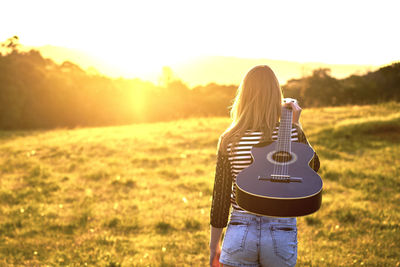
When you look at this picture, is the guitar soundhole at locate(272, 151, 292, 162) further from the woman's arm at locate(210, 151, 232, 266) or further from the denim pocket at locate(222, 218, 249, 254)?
the denim pocket at locate(222, 218, 249, 254)

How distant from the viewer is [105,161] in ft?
40.9

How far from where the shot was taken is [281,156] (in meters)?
2.54

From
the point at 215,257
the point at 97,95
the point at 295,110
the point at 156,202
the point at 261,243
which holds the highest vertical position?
the point at 295,110

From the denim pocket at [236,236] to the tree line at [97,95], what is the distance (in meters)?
28.2

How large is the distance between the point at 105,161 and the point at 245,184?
10812 millimetres

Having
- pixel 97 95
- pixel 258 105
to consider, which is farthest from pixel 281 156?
pixel 97 95

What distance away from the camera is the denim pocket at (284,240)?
231 centimetres

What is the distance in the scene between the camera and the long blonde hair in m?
2.46

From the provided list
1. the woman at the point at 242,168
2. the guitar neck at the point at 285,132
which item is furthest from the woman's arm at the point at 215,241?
the guitar neck at the point at 285,132

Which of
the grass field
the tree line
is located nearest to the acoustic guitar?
the grass field

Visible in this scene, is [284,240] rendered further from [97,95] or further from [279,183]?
[97,95]

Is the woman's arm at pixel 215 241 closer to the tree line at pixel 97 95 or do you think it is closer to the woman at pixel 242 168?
the woman at pixel 242 168

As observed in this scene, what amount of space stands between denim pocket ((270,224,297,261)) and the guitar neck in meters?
0.57

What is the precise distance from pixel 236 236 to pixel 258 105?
0.93 m
